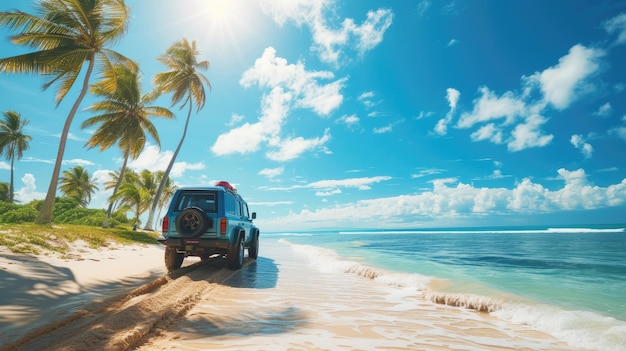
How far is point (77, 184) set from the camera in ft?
158

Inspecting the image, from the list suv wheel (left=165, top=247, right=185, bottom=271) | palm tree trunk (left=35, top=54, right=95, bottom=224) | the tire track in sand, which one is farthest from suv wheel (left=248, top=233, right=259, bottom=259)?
palm tree trunk (left=35, top=54, right=95, bottom=224)

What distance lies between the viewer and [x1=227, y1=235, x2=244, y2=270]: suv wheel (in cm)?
872

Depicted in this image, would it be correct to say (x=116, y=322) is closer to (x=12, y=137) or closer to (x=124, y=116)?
(x=124, y=116)

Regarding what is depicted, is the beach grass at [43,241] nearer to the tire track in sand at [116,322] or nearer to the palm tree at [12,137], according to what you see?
the tire track in sand at [116,322]

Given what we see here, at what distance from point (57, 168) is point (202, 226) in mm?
11958

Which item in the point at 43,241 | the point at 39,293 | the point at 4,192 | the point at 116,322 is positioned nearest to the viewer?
the point at 116,322

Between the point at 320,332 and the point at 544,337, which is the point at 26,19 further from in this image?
the point at 544,337

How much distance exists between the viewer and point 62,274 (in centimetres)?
697

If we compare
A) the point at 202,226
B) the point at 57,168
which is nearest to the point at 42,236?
the point at 57,168

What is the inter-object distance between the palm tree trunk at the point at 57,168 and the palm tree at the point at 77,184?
1466 inches

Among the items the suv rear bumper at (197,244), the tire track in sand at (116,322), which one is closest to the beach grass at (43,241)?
the suv rear bumper at (197,244)

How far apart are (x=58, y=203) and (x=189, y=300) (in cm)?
3232

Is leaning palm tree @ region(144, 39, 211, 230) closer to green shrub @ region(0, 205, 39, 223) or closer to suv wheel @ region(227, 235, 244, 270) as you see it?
green shrub @ region(0, 205, 39, 223)

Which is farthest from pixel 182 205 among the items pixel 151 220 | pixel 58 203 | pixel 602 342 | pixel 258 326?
pixel 58 203
